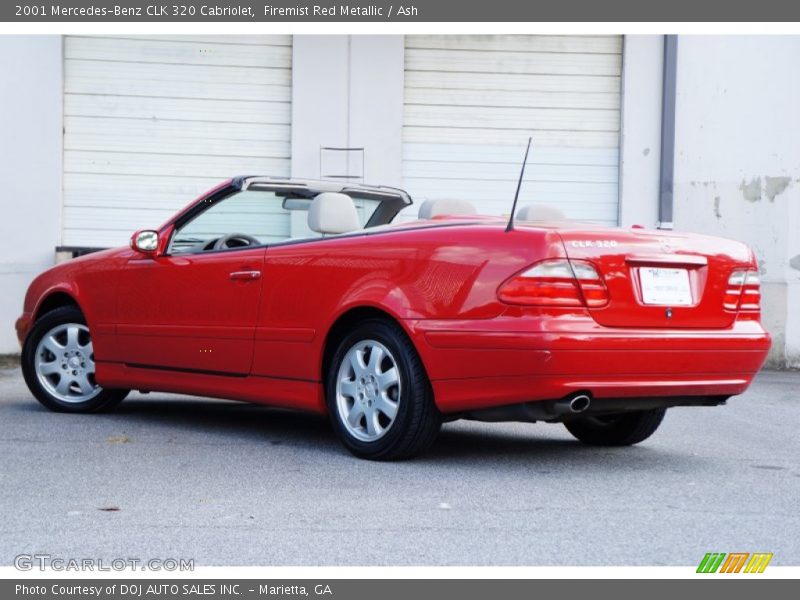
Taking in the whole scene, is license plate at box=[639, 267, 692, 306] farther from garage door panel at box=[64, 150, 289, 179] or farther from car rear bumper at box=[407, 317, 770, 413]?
garage door panel at box=[64, 150, 289, 179]

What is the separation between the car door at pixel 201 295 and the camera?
734cm

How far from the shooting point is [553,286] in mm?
5918

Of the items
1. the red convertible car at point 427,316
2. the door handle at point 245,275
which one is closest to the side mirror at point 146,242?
the red convertible car at point 427,316

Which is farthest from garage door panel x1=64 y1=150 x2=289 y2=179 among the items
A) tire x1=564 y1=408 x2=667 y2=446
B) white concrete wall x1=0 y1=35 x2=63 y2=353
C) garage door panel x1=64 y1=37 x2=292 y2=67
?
tire x1=564 y1=408 x2=667 y2=446

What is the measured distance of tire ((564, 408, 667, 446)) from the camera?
7.23m

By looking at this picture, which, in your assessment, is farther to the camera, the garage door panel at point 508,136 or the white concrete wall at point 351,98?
the garage door panel at point 508,136

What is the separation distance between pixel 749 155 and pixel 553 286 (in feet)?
30.7

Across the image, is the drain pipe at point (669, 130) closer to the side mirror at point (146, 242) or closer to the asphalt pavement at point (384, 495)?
the asphalt pavement at point (384, 495)

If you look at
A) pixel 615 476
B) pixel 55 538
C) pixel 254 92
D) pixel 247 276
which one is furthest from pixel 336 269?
pixel 254 92

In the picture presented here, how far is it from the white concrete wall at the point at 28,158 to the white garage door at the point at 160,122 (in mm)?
193

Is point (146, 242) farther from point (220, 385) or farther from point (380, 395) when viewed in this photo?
point (380, 395)

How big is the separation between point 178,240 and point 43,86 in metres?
7.29

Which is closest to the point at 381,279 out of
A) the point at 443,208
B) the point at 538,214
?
the point at 443,208

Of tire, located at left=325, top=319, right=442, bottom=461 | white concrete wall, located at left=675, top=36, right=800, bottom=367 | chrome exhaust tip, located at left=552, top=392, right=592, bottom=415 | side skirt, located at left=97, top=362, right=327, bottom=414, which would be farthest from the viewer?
white concrete wall, located at left=675, top=36, right=800, bottom=367
